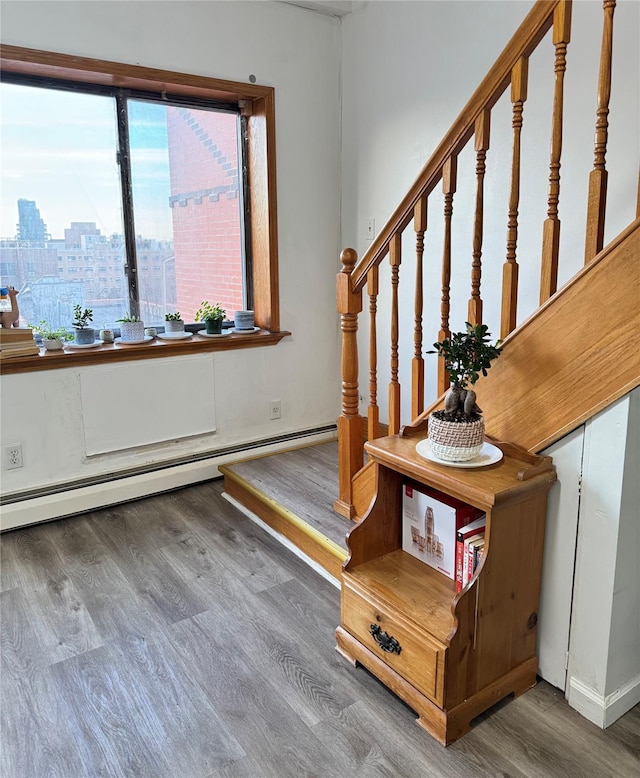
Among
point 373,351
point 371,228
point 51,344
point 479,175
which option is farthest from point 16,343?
point 479,175

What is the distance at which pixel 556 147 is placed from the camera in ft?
5.34

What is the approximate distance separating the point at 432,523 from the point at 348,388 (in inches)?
28.9

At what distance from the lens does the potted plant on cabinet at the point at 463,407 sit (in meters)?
1.74

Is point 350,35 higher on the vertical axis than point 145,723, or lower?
higher

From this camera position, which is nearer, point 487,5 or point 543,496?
point 543,496

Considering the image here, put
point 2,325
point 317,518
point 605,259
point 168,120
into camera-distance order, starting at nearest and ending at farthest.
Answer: point 605,259, point 317,518, point 2,325, point 168,120

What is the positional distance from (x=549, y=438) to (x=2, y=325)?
2.51 metres

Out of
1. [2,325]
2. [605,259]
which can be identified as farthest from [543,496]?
[2,325]

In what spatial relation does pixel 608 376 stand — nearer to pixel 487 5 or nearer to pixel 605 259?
pixel 605 259

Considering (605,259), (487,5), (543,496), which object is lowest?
(543,496)

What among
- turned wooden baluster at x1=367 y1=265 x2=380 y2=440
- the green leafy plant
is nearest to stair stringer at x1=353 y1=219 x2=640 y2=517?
the green leafy plant

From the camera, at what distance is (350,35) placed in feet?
11.6

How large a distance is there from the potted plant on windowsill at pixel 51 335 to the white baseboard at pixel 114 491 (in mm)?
741

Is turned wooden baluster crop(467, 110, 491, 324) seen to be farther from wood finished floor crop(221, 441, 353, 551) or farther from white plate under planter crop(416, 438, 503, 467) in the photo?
wood finished floor crop(221, 441, 353, 551)
